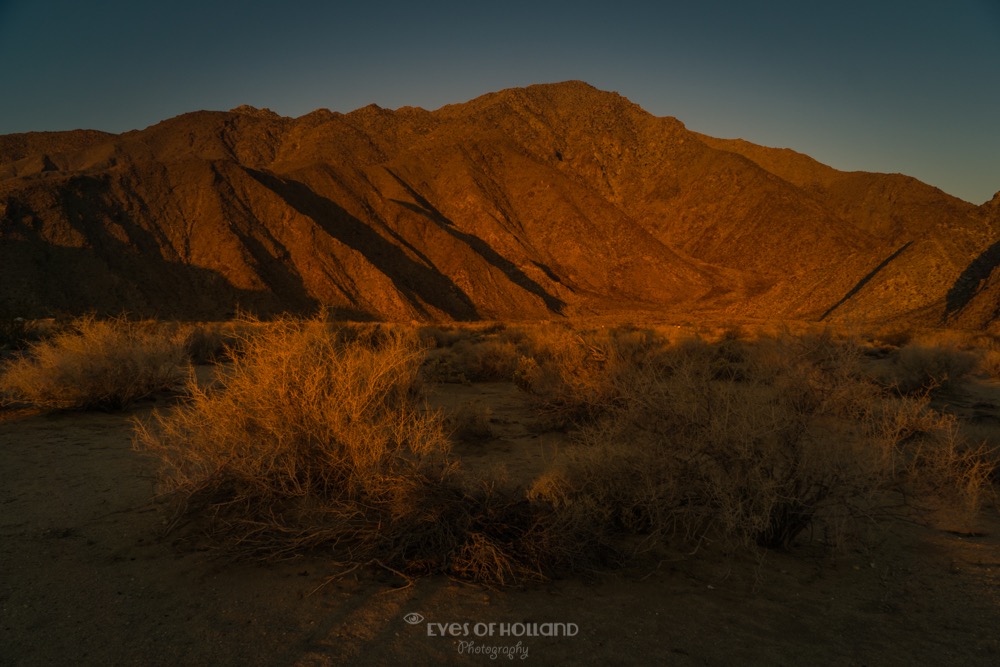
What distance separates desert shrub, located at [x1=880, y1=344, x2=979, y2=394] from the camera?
38.0 feet

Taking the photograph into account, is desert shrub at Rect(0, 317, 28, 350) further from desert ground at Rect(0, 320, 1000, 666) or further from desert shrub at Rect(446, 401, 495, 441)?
desert shrub at Rect(446, 401, 495, 441)

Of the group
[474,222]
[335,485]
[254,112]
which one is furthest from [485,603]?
[254,112]

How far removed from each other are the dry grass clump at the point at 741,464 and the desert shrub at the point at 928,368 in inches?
301

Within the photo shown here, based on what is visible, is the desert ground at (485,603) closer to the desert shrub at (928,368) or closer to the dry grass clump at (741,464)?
the dry grass clump at (741,464)

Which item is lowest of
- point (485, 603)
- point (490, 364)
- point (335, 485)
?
point (485, 603)

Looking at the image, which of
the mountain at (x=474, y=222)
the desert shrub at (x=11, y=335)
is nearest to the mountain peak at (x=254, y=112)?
the mountain at (x=474, y=222)

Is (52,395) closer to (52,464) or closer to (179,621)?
(52,464)

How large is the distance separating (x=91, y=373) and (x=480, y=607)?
8.21 m

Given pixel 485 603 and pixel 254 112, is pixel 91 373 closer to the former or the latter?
pixel 485 603

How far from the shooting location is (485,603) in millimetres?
3719

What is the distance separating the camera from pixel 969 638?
11.3ft

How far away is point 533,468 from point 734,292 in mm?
53829

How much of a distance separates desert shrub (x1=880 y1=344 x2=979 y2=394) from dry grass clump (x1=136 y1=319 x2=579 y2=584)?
10.0m

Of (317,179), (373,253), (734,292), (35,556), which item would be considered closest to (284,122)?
(317,179)
